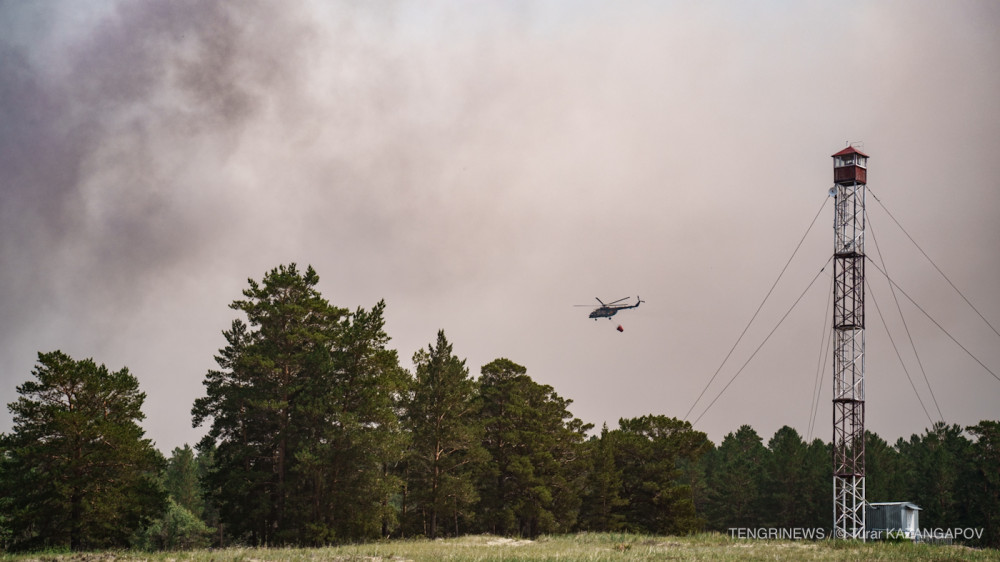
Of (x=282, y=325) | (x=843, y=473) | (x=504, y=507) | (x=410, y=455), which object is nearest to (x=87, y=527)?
(x=282, y=325)

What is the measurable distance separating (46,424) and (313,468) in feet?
53.5

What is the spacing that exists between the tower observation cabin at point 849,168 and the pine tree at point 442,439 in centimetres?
3609

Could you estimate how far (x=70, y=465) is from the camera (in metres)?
49.8

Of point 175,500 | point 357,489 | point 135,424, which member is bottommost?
point 175,500

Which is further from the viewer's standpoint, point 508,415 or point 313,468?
point 508,415

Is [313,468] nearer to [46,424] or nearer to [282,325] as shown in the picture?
[282,325]

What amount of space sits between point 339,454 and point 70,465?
16440 mm

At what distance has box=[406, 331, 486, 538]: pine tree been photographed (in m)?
66.1

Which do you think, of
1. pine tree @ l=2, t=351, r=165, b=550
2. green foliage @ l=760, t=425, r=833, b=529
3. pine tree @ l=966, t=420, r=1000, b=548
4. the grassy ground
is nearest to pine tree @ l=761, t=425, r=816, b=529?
green foliage @ l=760, t=425, r=833, b=529

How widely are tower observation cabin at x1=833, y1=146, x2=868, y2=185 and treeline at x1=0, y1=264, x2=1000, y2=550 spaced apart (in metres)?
28.4

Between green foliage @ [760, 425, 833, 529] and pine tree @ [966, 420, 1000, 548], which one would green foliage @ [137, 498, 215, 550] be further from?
pine tree @ [966, 420, 1000, 548]

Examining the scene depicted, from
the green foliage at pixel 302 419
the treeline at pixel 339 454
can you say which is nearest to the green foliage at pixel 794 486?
the treeline at pixel 339 454

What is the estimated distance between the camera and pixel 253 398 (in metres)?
59.4

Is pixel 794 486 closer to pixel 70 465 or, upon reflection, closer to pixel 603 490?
pixel 603 490
